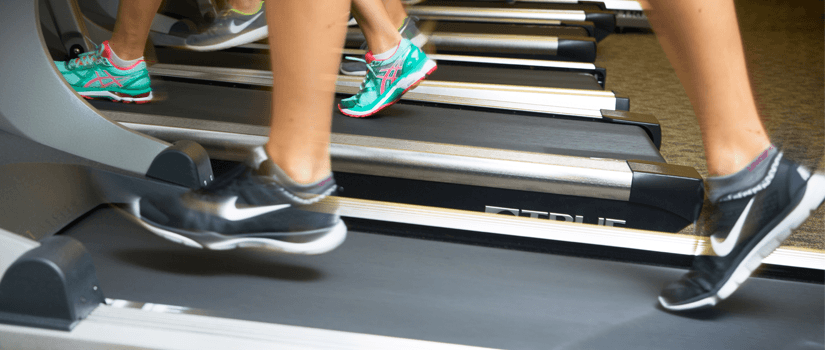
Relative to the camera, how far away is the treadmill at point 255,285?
0.67m

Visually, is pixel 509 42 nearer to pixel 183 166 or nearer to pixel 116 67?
pixel 116 67

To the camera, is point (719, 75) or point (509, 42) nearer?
point (719, 75)

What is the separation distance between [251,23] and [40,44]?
1.22 meters

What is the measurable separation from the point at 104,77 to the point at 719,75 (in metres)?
1.42

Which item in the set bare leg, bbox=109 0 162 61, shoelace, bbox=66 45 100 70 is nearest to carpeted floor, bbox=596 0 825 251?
bare leg, bbox=109 0 162 61

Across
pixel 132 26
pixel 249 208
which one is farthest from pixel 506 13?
pixel 249 208

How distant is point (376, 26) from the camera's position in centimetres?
148

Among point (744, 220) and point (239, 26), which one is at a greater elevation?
point (239, 26)

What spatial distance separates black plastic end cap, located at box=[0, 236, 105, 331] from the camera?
0.65m

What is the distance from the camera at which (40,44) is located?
106cm

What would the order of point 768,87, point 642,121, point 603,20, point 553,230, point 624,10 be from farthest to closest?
point 624,10 < point 603,20 < point 768,87 < point 642,121 < point 553,230

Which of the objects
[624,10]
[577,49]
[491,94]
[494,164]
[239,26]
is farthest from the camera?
[624,10]

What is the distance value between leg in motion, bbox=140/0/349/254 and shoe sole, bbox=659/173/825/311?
1.87ft

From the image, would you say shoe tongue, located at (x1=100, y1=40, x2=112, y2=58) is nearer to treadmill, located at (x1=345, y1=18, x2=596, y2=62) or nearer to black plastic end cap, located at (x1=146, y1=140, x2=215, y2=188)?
black plastic end cap, located at (x1=146, y1=140, x2=215, y2=188)
